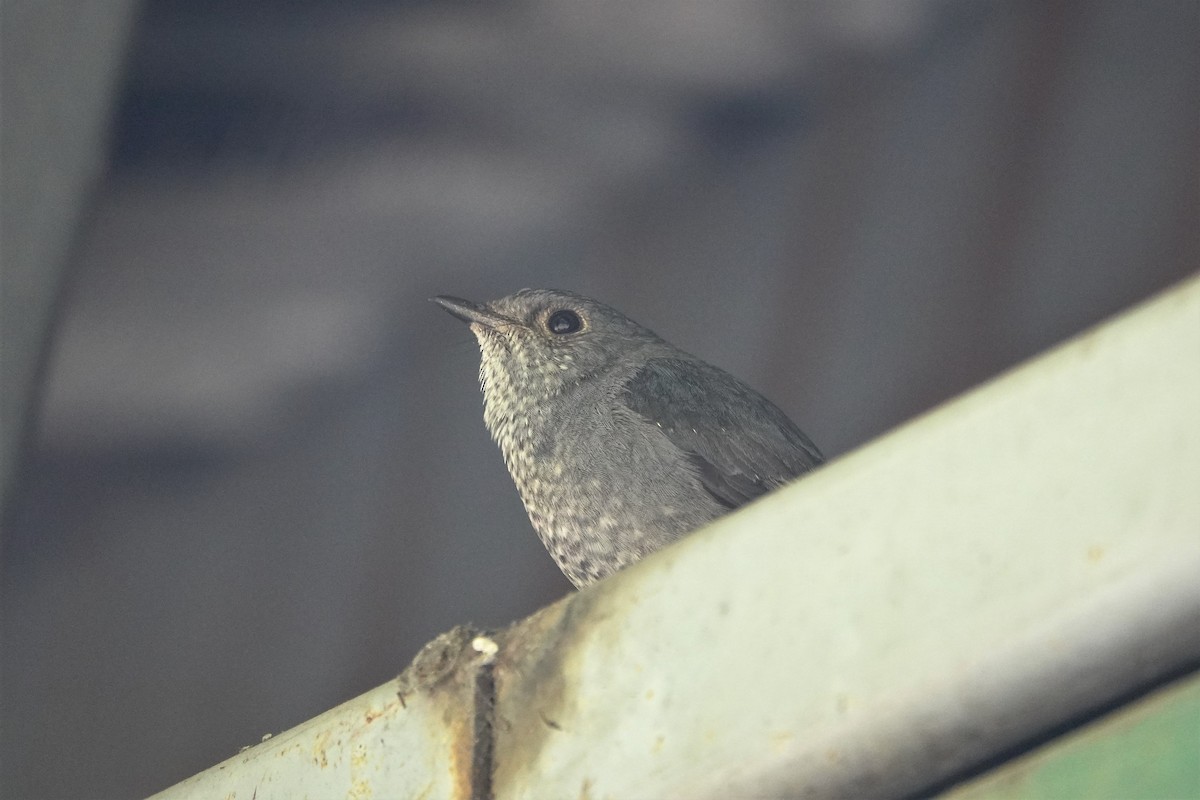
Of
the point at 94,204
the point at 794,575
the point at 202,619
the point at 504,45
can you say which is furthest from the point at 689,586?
the point at 202,619

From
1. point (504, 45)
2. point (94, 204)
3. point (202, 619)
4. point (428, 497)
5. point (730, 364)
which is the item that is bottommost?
point (202, 619)

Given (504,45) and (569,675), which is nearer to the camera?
(569,675)

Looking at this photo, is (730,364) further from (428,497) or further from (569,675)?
(569,675)

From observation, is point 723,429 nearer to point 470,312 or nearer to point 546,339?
point 546,339

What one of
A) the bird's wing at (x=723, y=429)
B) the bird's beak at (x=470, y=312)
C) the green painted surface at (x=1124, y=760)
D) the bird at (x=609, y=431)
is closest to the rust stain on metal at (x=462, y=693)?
the green painted surface at (x=1124, y=760)

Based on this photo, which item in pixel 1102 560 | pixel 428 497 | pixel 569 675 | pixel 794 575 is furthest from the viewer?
pixel 428 497

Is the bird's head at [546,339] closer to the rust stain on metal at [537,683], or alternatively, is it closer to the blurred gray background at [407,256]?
the blurred gray background at [407,256]

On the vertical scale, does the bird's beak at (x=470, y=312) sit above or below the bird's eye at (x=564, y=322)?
above
